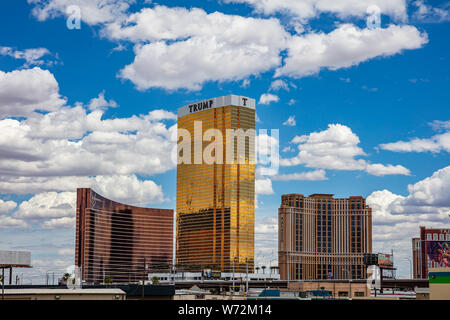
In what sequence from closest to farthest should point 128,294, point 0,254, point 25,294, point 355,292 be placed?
point 25,294
point 128,294
point 0,254
point 355,292
